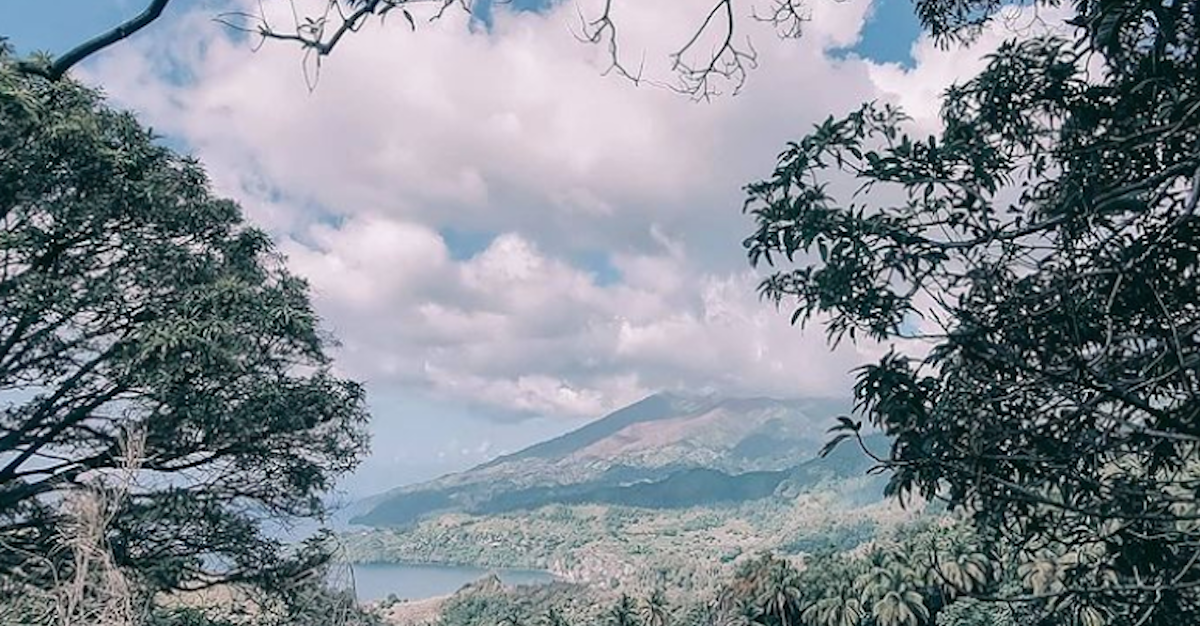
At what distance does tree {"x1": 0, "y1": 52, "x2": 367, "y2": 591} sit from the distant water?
8429 cm

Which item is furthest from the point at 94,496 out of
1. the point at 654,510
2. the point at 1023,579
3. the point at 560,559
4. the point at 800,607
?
the point at 654,510

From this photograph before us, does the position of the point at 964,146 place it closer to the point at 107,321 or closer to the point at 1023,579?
the point at 107,321

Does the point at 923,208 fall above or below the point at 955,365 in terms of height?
above

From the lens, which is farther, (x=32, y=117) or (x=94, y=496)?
(x=32, y=117)

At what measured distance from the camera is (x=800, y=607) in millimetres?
28281

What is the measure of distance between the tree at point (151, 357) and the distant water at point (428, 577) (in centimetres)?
8429

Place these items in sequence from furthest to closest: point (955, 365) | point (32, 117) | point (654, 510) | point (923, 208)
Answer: point (654, 510) → point (32, 117) → point (923, 208) → point (955, 365)

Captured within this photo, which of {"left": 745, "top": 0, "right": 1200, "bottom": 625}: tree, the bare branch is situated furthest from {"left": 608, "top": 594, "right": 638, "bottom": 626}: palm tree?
the bare branch

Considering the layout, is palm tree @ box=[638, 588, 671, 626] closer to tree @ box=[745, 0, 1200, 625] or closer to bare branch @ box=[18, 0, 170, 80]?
tree @ box=[745, 0, 1200, 625]

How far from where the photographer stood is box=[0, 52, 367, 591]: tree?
26.3ft

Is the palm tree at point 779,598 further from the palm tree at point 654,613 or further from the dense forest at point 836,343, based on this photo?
the dense forest at point 836,343

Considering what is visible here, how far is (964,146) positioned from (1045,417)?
1218mm

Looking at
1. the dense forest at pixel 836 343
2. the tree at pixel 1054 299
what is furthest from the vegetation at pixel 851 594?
the tree at pixel 1054 299

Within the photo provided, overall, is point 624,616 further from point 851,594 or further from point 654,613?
point 851,594
